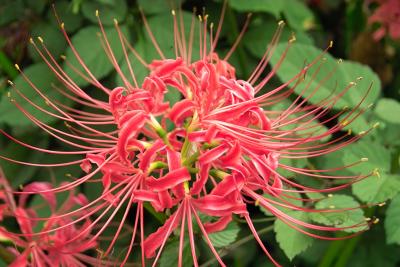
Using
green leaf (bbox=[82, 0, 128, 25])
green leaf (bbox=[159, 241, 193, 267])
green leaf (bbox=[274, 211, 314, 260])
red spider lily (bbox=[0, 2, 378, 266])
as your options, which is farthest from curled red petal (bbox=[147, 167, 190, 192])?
green leaf (bbox=[82, 0, 128, 25])

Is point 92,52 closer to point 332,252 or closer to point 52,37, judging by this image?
point 52,37

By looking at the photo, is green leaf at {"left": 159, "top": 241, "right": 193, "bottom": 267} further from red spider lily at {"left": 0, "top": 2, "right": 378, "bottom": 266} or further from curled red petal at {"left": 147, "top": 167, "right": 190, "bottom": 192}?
curled red petal at {"left": 147, "top": 167, "right": 190, "bottom": 192}

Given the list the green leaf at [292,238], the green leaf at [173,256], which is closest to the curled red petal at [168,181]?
the green leaf at [173,256]

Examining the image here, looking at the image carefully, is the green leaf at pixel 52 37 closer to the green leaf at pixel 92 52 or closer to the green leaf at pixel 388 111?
the green leaf at pixel 92 52

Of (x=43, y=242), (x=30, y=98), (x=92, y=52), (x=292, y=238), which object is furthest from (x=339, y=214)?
(x=30, y=98)

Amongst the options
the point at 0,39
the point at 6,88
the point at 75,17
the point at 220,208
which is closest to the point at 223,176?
the point at 220,208
